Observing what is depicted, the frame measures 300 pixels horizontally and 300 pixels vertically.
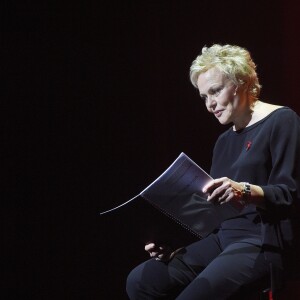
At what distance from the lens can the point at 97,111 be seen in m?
2.53

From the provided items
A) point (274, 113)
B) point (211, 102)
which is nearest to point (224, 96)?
point (211, 102)

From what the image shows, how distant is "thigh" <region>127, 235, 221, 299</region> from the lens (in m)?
Result: 1.59

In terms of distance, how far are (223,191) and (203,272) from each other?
0.26 meters

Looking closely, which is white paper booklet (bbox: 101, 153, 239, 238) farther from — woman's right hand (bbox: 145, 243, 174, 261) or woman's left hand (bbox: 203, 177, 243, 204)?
woman's right hand (bbox: 145, 243, 174, 261)


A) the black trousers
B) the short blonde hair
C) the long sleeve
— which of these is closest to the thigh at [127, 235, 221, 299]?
the black trousers

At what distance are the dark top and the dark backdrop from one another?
923mm

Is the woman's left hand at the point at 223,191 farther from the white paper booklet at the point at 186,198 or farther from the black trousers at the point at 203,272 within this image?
the black trousers at the point at 203,272

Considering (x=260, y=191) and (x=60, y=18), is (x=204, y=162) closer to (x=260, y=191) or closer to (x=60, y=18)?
(x=60, y=18)

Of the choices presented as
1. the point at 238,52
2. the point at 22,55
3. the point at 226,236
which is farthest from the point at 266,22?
the point at 226,236

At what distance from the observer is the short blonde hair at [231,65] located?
1663 mm

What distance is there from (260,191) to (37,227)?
4.54ft

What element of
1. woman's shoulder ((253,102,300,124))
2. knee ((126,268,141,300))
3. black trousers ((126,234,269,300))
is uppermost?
woman's shoulder ((253,102,300,124))

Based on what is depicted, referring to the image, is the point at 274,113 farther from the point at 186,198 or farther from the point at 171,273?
the point at 171,273

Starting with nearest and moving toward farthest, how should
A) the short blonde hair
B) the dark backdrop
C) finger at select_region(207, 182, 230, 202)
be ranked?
finger at select_region(207, 182, 230, 202), the short blonde hair, the dark backdrop
